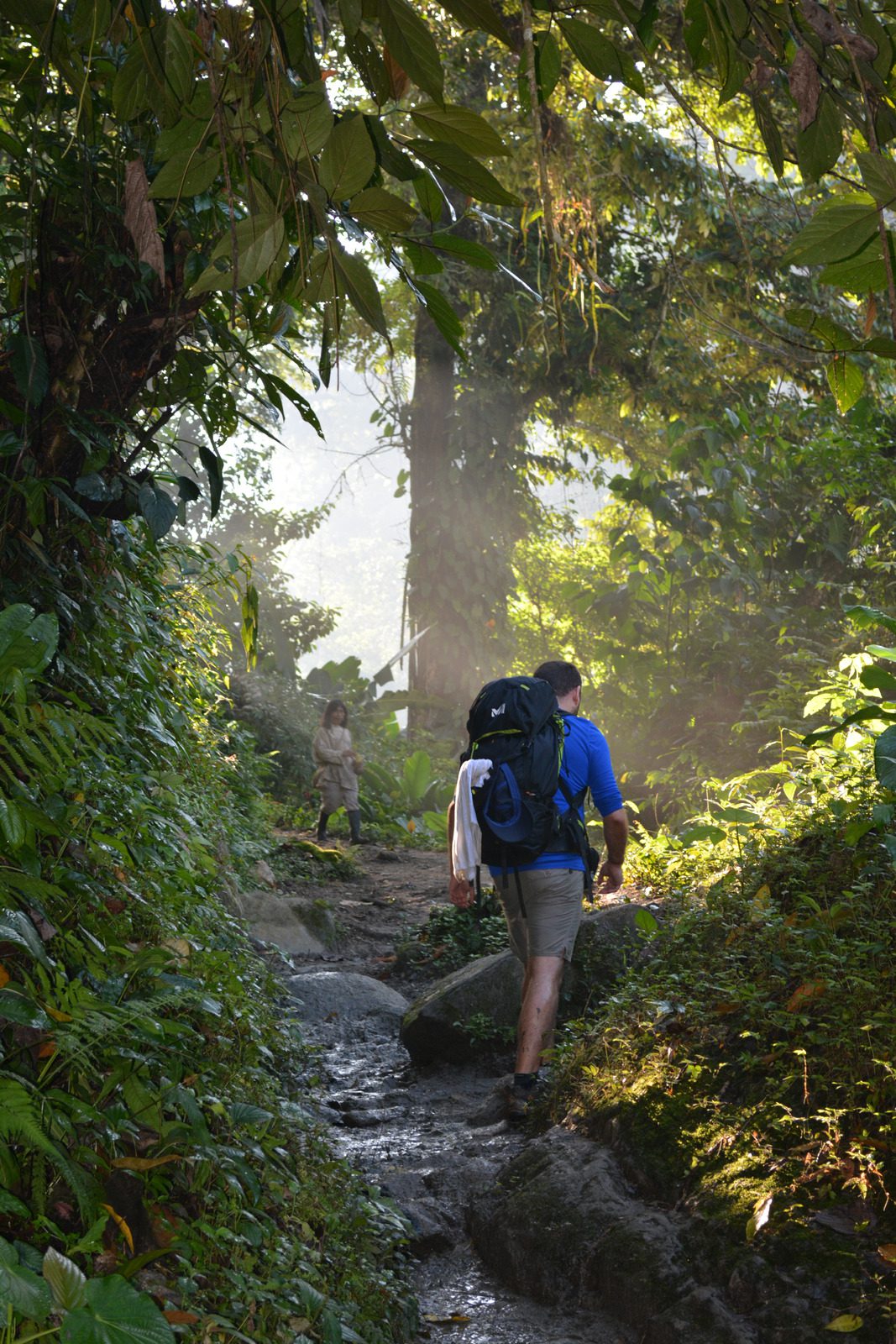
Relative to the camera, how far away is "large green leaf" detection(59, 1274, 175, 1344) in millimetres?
1729

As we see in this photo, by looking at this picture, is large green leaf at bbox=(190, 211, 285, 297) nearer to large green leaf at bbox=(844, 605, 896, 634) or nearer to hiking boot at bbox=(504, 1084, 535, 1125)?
large green leaf at bbox=(844, 605, 896, 634)

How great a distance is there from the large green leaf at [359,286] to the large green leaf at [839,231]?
60 cm

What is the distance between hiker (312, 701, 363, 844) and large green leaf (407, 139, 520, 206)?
11.5m

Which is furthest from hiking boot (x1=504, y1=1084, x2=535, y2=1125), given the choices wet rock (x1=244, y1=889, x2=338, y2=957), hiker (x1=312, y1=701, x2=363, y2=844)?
hiker (x1=312, y1=701, x2=363, y2=844)

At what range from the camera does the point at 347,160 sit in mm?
1486

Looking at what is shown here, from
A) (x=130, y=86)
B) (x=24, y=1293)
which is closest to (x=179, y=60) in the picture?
(x=130, y=86)

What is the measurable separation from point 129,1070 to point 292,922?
5.55 m

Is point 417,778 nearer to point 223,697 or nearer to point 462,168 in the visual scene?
point 223,697

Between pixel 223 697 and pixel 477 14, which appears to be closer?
pixel 477 14

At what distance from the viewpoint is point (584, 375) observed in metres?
14.9

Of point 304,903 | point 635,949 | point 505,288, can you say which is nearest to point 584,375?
point 505,288

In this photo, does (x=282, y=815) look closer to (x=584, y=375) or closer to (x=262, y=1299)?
(x=584, y=375)

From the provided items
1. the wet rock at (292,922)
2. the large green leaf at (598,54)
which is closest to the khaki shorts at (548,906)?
the wet rock at (292,922)

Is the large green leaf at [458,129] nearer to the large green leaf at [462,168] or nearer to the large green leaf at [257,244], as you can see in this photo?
the large green leaf at [462,168]
